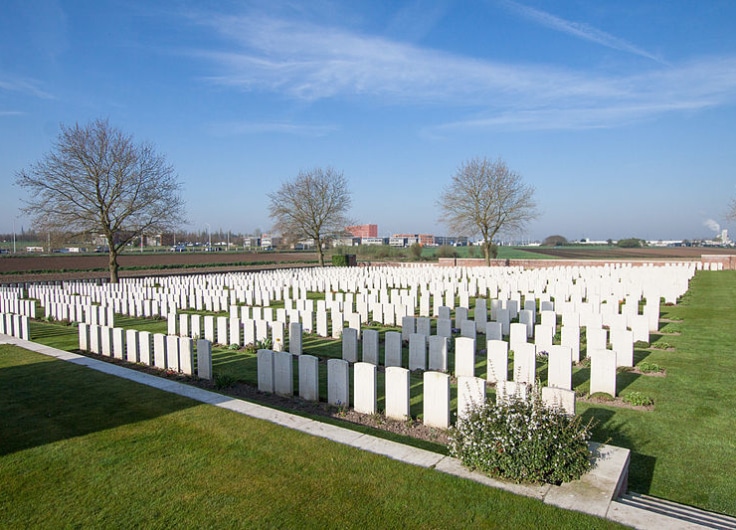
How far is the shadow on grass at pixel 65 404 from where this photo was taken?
489 cm

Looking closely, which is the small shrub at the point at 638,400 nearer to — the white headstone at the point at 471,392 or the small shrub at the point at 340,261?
the white headstone at the point at 471,392

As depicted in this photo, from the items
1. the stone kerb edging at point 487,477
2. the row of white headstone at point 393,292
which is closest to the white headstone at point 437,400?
the stone kerb edging at point 487,477

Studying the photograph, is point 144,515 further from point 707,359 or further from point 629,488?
point 707,359

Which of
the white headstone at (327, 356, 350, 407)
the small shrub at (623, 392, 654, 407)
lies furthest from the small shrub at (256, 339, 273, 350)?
the small shrub at (623, 392, 654, 407)

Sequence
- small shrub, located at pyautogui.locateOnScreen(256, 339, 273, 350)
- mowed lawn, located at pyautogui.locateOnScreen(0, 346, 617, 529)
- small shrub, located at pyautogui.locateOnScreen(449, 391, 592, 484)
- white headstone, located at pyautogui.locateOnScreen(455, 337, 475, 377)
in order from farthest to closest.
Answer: small shrub, located at pyautogui.locateOnScreen(256, 339, 273, 350), white headstone, located at pyautogui.locateOnScreen(455, 337, 475, 377), small shrub, located at pyautogui.locateOnScreen(449, 391, 592, 484), mowed lawn, located at pyautogui.locateOnScreen(0, 346, 617, 529)

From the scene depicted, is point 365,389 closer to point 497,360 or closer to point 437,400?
point 437,400

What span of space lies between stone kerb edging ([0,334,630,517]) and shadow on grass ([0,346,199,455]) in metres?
0.69

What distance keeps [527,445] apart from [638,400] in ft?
Answer: 10.1

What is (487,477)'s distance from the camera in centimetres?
370

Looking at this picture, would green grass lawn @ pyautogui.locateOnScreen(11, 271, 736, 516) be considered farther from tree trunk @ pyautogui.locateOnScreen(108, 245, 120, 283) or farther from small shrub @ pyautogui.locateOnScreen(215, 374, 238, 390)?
tree trunk @ pyautogui.locateOnScreen(108, 245, 120, 283)

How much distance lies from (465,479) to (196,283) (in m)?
19.4

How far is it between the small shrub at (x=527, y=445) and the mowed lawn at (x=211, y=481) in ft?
0.80

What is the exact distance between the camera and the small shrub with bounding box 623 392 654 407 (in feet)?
19.2

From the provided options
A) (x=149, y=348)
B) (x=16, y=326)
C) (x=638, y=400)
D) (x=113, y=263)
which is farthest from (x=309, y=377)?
(x=113, y=263)
